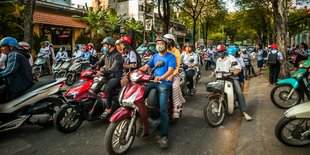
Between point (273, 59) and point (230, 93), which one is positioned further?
point (273, 59)

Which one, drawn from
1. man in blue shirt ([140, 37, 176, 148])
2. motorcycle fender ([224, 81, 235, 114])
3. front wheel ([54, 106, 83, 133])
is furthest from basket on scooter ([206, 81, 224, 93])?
front wheel ([54, 106, 83, 133])

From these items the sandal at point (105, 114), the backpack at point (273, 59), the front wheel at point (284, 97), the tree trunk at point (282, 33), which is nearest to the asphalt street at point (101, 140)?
the sandal at point (105, 114)

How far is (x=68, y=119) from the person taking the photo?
4391 millimetres

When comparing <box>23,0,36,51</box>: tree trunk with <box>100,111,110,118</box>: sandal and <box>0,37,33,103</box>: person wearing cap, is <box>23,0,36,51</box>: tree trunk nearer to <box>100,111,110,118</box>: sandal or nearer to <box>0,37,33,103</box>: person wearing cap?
<box>0,37,33,103</box>: person wearing cap

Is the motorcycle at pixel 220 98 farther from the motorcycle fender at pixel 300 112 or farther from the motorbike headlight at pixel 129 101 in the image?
the motorbike headlight at pixel 129 101

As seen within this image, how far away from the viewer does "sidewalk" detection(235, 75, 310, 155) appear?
11.3ft

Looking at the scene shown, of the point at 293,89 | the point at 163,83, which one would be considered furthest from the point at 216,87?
the point at 293,89

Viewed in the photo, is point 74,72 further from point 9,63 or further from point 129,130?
point 129,130

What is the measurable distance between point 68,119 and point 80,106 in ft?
1.06

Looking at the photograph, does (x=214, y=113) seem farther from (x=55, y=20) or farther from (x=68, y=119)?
(x=55, y=20)

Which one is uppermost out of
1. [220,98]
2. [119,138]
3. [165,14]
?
[165,14]

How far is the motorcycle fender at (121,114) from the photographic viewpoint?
325 centimetres

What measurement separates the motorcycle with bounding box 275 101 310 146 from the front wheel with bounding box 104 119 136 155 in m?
2.29

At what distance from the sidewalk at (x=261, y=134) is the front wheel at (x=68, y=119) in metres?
2.95
